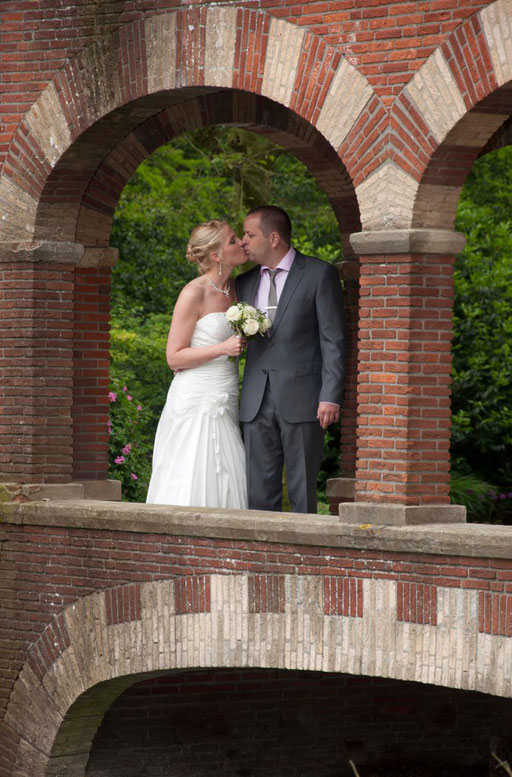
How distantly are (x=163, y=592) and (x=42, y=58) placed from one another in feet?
11.7

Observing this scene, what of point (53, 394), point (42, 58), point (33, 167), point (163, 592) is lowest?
point (163, 592)

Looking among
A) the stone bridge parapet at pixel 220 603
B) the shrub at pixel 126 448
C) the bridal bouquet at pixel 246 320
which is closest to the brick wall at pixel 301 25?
the bridal bouquet at pixel 246 320

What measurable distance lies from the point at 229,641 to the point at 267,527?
0.77m

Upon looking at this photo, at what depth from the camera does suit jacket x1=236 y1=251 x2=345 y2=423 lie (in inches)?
372

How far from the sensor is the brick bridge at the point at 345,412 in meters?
8.23

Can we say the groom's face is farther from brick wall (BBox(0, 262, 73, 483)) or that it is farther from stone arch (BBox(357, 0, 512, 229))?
brick wall (BBox(0, 262, 73, 483))

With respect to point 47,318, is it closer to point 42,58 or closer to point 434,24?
point 42,58

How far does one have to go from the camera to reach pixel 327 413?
9.17m

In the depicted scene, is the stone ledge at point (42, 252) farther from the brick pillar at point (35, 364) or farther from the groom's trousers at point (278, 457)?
the groom's trousers at point (278, 457)

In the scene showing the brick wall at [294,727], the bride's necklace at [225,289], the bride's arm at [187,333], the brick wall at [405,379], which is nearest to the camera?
the brick wall at [405,379]

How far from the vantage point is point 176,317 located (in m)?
9.77

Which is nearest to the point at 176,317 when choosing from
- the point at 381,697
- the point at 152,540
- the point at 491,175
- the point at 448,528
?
the point at 152,540

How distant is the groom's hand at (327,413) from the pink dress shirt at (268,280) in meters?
0.82

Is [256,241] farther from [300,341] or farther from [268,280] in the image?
[300,341]
